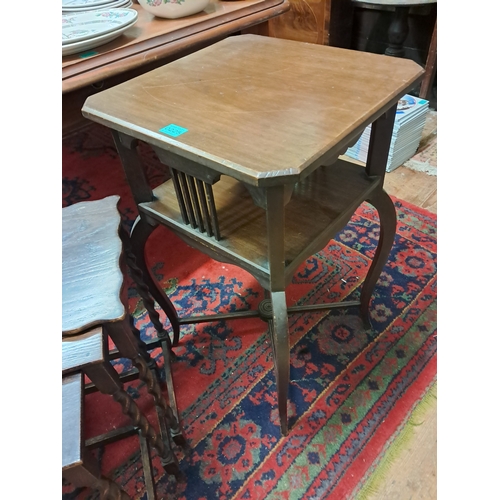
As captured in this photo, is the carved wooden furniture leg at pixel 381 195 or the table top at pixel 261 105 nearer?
the table top at pixel 261 105

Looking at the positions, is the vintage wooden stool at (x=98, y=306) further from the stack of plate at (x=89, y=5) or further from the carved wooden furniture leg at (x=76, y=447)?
the stack of plate at (x=89, y=5)

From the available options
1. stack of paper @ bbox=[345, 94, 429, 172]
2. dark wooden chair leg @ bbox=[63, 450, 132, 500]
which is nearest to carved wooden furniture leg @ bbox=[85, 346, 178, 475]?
dark wooden chair leg @ bbox=[63, 450, 132, 500]

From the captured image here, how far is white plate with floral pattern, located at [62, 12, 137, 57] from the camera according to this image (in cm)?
93

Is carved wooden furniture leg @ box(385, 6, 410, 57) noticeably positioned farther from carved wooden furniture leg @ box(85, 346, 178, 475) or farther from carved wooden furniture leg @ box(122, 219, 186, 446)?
carved wooden furniture leg @ box(85, 346, 178, 475)

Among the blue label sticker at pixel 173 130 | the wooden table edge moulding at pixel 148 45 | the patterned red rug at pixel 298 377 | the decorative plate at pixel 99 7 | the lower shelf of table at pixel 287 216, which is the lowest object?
the patterned red rug at pixel 298 377

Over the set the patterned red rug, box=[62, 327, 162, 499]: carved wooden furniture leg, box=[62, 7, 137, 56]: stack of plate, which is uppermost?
box=[62, 7, 137, 56]: stack of plate

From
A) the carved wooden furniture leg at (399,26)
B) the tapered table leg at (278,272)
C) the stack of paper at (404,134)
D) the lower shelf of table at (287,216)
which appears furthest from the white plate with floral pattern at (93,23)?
the carved wooden furniture leg at (399,26)

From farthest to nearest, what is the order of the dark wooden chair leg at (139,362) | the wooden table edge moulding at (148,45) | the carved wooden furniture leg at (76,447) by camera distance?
the wooden table edge moulding at (148,45)
the dark wooden chair leg at (139,362)
the carved wooden furniture leg at (76,447)

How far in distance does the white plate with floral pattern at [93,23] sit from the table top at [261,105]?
269 mm

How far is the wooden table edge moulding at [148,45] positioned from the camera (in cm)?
92

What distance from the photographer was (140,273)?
0.97 m

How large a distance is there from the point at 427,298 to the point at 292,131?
35.5 inches

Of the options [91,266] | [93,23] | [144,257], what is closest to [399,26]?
[93,23]

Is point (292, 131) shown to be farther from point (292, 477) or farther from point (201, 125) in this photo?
point (292, 477)
